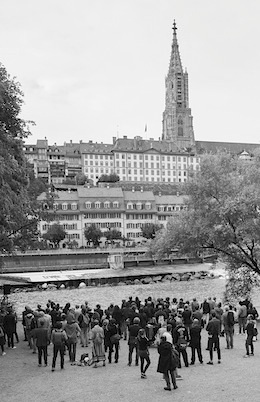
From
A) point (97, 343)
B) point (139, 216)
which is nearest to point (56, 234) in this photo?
point (139, 216)

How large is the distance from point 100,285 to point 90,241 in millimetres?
44283

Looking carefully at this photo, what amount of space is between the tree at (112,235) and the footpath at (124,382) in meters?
94.0

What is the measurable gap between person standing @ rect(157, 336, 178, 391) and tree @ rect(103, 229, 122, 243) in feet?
324

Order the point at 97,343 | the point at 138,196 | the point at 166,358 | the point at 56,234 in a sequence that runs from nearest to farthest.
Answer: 1. the point at 166,358
2. the point at 97,343
3. the point at 56,234
4. the point at 138,196

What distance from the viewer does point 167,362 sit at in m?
13.9

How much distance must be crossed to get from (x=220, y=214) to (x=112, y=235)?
280 ft

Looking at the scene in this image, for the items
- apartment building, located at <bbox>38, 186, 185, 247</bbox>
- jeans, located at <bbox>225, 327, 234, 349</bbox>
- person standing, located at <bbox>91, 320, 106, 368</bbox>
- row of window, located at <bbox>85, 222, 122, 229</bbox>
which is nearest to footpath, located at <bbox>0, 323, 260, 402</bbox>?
person standing, located at <bbox>91, 320, 106, 368</bbox>

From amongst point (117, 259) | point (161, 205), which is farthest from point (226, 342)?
point (161, 205)

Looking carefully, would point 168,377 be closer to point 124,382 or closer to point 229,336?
point 124,382

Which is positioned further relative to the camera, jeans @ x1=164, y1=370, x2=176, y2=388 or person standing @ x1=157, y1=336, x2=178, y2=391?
jeans @ x1=164, y1=370, x2=176, y2=388

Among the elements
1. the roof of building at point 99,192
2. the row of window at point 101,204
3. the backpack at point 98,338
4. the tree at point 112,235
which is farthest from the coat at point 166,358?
the roof of building at point 99,192

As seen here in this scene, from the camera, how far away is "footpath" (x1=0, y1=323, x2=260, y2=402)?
13.5 meters

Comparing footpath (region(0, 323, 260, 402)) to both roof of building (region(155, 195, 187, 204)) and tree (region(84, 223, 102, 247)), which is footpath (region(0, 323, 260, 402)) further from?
roof of building (region(155, 195, 187, 204))

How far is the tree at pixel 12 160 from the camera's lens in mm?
18703
